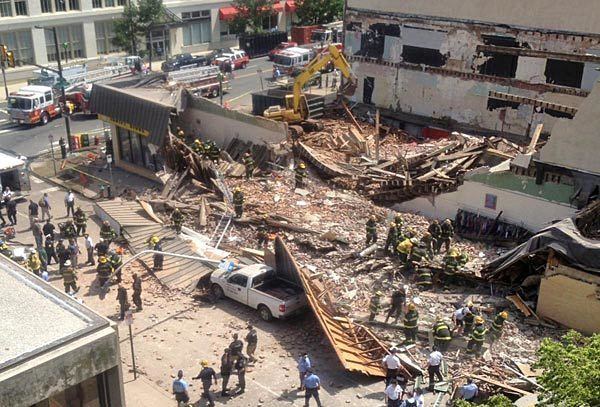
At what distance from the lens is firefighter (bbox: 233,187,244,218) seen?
26.9 metres

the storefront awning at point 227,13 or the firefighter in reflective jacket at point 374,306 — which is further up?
the storefront awning at point 227,13

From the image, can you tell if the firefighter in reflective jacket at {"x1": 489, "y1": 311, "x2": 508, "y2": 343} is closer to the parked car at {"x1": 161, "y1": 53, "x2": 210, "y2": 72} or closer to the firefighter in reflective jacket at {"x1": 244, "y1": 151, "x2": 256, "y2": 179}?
the firefighter in reflective jacket at {"x1": 244, "y1": 151, "x2": 256, "y2": 179}

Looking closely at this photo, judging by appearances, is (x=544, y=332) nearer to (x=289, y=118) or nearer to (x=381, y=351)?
(x=381, y=351)

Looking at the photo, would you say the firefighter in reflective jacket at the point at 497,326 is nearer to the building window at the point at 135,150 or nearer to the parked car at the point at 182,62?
the building window at the point at 135,150

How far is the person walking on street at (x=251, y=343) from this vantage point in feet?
62.7

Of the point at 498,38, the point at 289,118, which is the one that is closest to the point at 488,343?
the point at 289,118

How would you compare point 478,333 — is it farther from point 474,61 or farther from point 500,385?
point 474,61

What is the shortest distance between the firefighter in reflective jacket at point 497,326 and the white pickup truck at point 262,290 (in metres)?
5.71

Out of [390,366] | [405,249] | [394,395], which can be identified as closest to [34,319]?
[394,395]

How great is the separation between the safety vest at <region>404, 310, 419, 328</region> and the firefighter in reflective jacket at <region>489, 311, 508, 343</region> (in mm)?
2158

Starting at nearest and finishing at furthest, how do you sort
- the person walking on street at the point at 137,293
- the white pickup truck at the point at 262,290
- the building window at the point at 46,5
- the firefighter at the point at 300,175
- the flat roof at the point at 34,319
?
the flat roof at the point at 34,319 < the white pickup truck at the point at 262,290 < the person walking on street at the point at 137,293 < the firefighter at the point at 300,175 < the building window at the point at 46,5

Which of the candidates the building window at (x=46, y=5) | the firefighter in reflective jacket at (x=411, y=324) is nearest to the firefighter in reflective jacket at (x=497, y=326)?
the firefighter in reflective jacket at (x=411, y=324)

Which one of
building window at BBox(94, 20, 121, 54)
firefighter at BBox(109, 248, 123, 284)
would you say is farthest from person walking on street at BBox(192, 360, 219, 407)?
building window at BBox(94, 20, 121, 54)

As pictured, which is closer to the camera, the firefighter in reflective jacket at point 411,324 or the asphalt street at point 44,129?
the firefighter in reflective jacket at point 411,324
